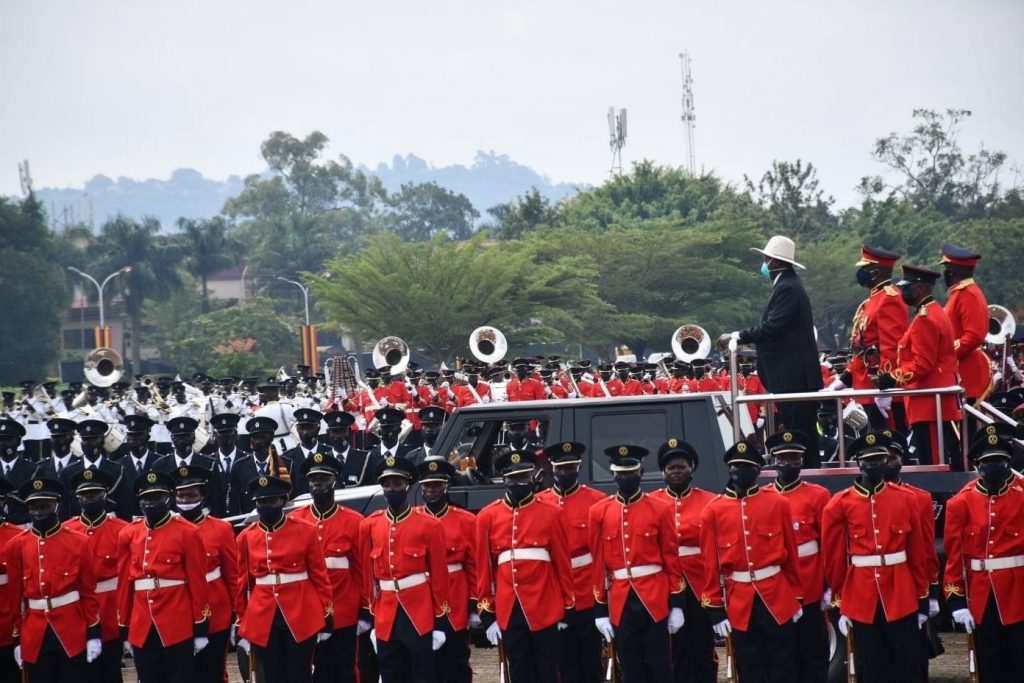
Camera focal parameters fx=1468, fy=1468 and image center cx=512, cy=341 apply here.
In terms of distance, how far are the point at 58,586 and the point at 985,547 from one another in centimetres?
625

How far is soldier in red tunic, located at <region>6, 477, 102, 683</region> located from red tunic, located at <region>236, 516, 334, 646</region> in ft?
→ 4.01

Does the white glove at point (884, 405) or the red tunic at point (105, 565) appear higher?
the white glove at point (884, 405)

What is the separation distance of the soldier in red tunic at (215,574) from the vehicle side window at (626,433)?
2691 millimetres

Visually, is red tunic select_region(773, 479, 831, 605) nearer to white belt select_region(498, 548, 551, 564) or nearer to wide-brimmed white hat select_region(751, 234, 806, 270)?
white belt select_region(498, 548, 551, 564)

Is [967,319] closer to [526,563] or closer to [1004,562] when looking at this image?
[1004,562]

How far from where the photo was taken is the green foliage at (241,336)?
70375mm

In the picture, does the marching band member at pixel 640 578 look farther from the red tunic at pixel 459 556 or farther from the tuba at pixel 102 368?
the tuba at pixel 102 368

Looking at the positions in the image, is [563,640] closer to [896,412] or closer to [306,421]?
[896,412]

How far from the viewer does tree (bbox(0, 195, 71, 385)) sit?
6588cm

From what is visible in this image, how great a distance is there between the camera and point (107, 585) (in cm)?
1052

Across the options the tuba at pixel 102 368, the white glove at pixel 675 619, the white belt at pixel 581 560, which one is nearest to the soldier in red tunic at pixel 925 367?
the white glove at pixel 675 619

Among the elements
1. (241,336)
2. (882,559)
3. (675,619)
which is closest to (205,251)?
(241,336)

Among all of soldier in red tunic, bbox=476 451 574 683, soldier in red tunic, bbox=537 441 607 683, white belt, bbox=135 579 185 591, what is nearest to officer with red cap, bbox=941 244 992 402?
soldier in red tunic, bbox=537 441 607 683

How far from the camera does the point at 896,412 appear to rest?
12.3 m
